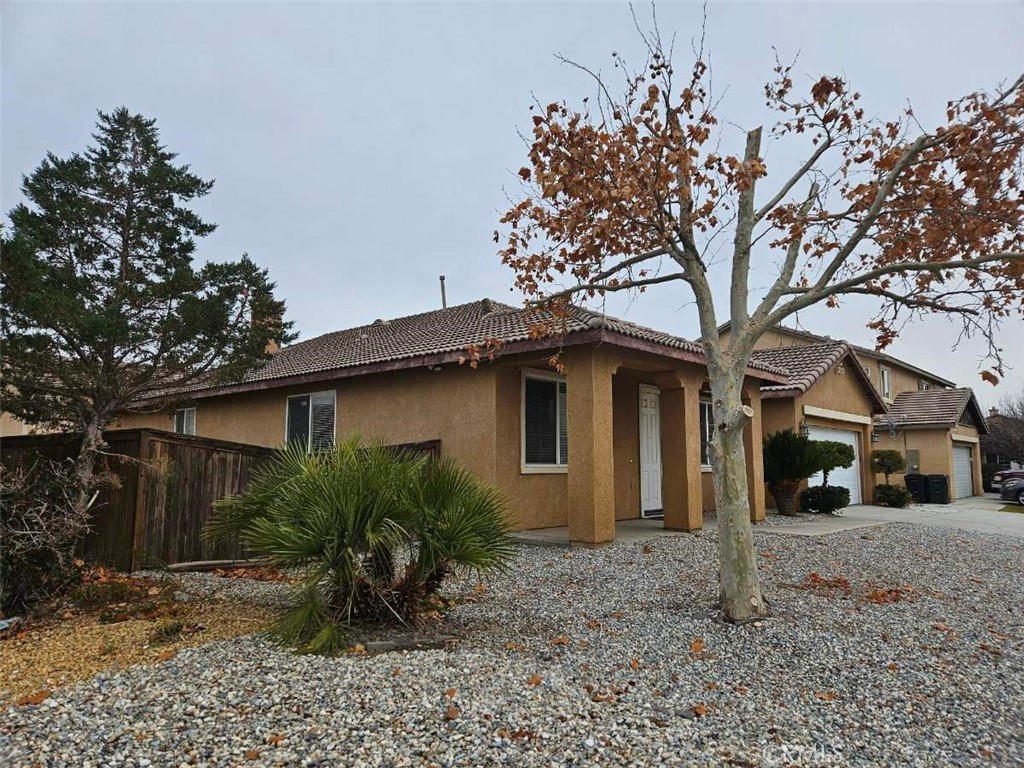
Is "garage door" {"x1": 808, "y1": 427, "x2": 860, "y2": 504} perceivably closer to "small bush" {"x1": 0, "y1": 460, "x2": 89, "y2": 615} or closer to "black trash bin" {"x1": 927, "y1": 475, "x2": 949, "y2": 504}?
"black trash bin" {"x1": 927, "y1": 475, "x2": 949, "y2": 504}

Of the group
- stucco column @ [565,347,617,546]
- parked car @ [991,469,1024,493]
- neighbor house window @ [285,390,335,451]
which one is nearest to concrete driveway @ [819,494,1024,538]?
parked car @ [991,469,1024,493]

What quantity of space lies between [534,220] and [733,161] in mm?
2104

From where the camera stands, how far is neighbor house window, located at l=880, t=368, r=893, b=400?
2811 cm

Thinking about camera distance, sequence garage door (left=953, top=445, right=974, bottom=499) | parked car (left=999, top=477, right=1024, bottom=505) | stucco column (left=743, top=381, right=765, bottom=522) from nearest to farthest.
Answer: stucco column (left=743, top=381, right=765, bottom=522) < parked car (left=999, top=477, right=1024, bottom=505) < garage door (left=953, top=445, right=974, bottom=499)

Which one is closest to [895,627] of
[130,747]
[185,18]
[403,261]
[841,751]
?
[841,751]

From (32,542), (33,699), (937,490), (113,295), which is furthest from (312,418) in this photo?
(937,490)

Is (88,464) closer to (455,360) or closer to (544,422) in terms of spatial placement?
(455,360)

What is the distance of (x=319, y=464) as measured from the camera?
5414 millimetres

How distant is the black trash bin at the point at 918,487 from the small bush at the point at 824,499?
8293 millimetres

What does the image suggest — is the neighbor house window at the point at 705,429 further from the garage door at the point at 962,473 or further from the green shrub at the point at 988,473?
the green shrub at the point at 988,473

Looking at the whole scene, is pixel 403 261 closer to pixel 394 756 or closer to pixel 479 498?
pixel 479 498

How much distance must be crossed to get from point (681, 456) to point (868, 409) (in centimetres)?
1195

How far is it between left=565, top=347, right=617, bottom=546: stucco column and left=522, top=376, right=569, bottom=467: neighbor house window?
1.38 meters

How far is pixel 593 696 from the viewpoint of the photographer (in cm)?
405
